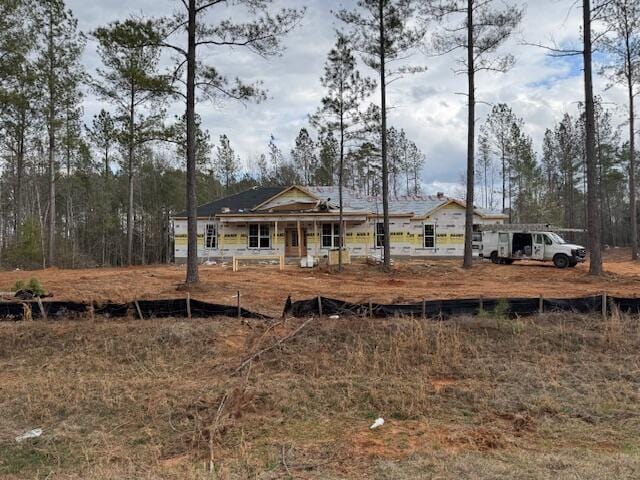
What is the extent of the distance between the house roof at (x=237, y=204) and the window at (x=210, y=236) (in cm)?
76

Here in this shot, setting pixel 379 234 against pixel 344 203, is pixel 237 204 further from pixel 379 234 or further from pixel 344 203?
pixel 379 234

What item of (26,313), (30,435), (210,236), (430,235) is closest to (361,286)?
(26,313)

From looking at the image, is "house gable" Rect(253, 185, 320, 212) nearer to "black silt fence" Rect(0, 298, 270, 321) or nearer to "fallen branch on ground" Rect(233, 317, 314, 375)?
"black silt fence" Rect(0, 298, 270, 321)

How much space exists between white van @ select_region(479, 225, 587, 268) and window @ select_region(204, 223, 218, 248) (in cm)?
1584

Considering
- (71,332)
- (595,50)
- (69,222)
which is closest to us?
(71,332)

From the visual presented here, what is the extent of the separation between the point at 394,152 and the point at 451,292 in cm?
4025

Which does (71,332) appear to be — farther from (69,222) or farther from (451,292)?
(69,222)

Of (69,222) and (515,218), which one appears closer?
(69,222)

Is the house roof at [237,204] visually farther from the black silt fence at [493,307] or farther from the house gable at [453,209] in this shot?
the black silt fence at [493,307]

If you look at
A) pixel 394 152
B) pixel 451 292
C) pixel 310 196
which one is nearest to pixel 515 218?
pixel 394 152

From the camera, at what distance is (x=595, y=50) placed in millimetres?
16078

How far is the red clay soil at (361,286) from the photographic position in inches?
507

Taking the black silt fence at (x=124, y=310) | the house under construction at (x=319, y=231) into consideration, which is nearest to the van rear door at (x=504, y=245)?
the house under construction at (x=319, y=231)

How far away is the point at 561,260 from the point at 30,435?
22.5 meters
